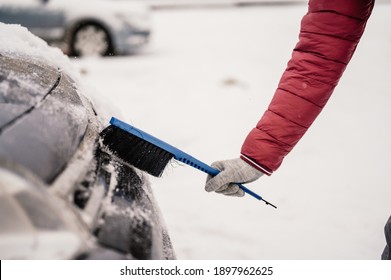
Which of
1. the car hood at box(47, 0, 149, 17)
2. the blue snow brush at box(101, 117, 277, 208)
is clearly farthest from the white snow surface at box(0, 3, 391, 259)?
the car hood at box(47, 0, 149, 17)

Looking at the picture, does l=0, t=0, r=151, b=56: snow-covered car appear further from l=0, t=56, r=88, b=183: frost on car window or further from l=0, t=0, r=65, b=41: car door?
l=0, t=56, r=88, b=183: frost on car window

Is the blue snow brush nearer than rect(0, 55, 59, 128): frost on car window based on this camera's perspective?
No

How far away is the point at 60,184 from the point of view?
3.04 ft

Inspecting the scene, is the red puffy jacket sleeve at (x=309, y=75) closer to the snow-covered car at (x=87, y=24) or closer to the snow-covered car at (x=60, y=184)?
the snow-covered car at (x=60, y=184)

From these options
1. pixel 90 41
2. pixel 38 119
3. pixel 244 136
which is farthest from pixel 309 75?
pixel 90 41

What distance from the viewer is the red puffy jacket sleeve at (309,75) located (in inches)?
57.0

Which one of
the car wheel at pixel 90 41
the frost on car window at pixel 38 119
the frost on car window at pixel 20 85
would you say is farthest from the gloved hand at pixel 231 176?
the car wheel at pixel 90 41

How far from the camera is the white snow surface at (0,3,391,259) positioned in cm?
252

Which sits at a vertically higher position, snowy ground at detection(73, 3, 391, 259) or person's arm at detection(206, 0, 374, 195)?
person's arm at detection(206, 0, 374, 195)

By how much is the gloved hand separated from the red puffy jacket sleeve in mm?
35

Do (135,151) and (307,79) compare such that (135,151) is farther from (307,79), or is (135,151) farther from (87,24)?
(87,24)

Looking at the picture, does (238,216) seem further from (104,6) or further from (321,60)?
(104,6)

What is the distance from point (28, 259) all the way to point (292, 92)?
1151 mm
